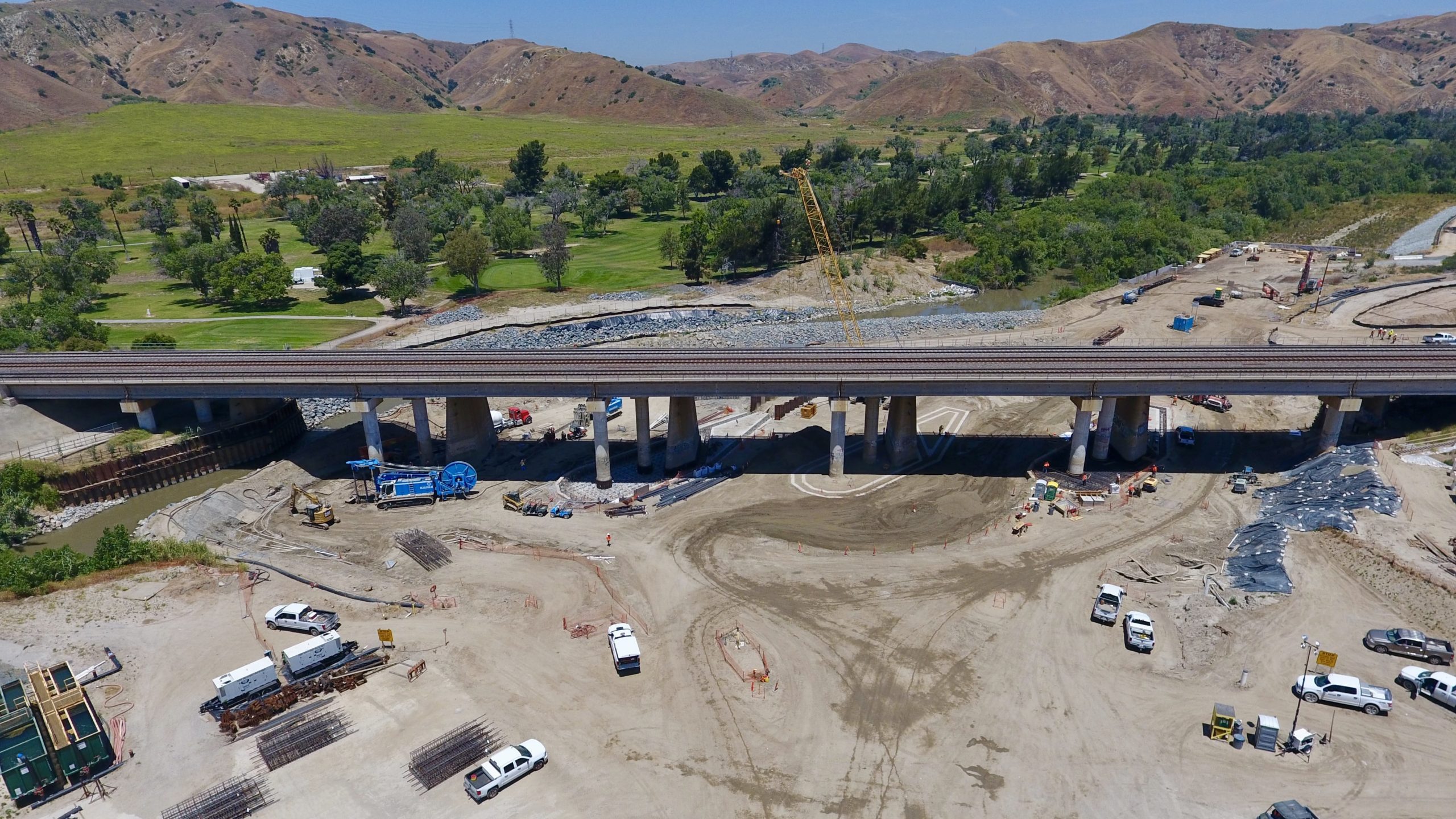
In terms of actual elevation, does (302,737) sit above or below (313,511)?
below

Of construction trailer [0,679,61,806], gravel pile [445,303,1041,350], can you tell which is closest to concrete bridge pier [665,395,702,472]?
gravel pile [445,303,1041,350]

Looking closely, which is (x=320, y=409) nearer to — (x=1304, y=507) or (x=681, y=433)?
(x=681, y=433)

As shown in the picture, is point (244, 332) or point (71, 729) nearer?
point (71, 729)

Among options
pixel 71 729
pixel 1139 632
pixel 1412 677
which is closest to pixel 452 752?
pixel 71 729

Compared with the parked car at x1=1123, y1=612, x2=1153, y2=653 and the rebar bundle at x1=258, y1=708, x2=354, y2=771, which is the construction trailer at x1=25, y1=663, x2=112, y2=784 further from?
the parked car at x1=1123, y1=612, x2=1153, y2=653

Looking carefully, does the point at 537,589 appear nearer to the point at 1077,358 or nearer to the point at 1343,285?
the point at 1077,358

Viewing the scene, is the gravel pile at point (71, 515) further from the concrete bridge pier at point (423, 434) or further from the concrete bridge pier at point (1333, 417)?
the concrete bridge pier at point (1333, 417)

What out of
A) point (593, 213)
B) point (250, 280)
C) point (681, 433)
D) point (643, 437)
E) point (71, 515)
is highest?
point (593, 213)
